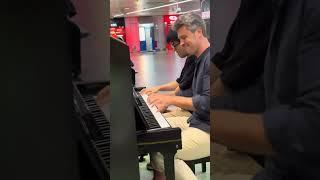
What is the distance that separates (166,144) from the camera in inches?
59.3

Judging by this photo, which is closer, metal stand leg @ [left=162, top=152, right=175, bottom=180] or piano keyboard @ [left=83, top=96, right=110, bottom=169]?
piano keyboard @ [left=83, top=96, right=110, bottom=169]

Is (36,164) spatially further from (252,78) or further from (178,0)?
(178,0)

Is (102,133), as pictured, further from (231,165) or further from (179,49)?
(179,49)

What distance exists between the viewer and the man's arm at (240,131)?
0.64 meters

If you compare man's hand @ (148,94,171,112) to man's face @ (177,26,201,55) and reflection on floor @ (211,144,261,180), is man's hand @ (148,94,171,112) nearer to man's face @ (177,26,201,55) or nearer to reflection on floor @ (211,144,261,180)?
man's face @ (177,26,201,55)

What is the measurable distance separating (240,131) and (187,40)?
1.71 metres

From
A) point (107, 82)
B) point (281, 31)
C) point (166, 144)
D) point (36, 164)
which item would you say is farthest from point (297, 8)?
point (166, 144)

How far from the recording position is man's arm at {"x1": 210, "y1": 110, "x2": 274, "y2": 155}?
64 centimetres

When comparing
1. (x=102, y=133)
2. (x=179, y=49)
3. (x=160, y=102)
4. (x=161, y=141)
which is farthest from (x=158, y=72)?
(x=102, y=133)

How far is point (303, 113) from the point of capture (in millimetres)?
581

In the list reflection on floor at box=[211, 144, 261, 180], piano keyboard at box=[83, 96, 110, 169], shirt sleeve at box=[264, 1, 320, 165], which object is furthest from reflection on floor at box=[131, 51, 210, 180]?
shirt sleeve at box=[264, 1, 320, 165]

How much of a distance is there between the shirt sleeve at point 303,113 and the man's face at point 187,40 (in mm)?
1623

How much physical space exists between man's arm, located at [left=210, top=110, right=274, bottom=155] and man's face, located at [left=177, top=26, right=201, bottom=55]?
1.54 meters

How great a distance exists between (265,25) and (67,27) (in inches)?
14.9
